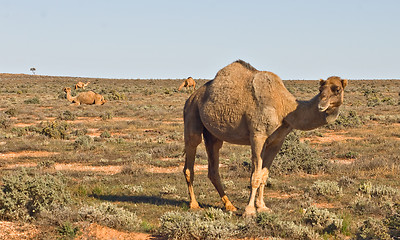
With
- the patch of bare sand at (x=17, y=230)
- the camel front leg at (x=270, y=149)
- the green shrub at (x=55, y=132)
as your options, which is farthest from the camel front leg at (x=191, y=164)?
the green shrub at (x=55, y=132)

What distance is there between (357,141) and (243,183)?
398 inches

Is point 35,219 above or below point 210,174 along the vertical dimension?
below

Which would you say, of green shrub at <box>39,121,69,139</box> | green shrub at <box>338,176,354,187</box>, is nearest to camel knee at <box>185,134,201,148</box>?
green shrub at <box>338,176,354,187</box>

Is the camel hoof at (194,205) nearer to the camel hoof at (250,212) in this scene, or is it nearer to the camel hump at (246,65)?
the camel hoof at (250,212)

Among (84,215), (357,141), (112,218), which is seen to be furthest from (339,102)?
(357,141)

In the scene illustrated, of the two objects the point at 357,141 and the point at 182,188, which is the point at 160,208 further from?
the point at 357,141

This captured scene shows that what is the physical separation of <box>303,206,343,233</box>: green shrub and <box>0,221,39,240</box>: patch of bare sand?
474 cm

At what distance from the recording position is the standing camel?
25.9ft

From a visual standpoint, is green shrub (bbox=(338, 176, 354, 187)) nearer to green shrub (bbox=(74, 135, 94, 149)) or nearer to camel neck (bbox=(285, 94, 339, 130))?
camel neck (bbox=(285, 94, 339, 130))

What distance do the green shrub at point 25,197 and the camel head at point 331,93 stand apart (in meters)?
5.16

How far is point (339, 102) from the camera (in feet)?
23.9

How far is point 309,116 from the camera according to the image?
25.9ft

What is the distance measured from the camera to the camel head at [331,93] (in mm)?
7172

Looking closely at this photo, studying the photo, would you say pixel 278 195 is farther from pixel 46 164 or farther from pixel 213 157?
pixel 46 164
